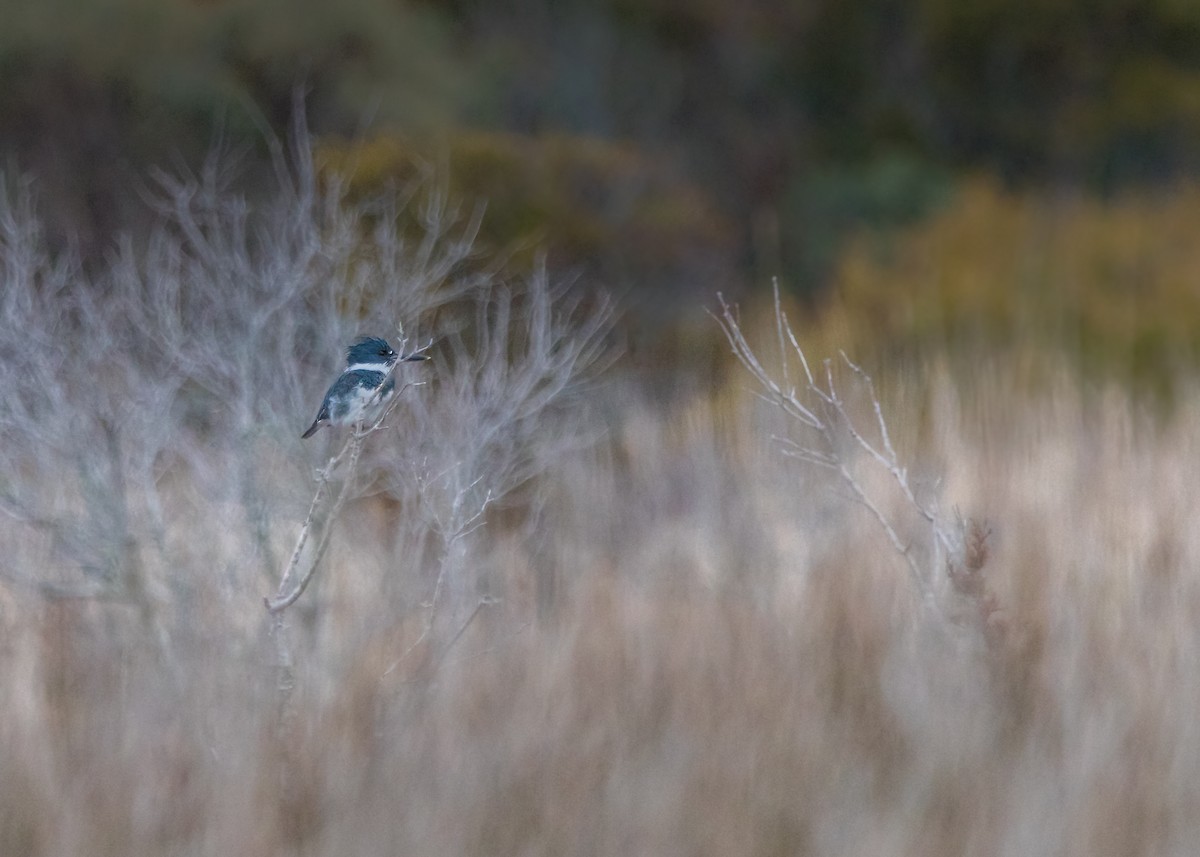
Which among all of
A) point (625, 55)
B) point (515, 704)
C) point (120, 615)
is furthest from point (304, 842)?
point (625, 55)

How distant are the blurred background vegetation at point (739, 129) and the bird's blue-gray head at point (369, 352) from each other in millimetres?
3598

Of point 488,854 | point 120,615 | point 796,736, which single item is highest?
point 120,615

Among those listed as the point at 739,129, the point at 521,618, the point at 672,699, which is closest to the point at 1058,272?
the point at 739,129

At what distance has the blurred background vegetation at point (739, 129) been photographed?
8727mm

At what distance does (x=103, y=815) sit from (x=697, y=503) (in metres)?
1.91

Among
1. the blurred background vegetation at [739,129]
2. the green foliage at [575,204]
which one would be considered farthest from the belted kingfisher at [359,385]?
the blurred background vegetation at [739,129]

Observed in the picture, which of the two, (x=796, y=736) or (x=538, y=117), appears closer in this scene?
(x=796, y=736)

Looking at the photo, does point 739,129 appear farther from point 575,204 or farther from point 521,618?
point 521,618

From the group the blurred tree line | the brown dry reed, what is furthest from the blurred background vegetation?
the brown dry reed

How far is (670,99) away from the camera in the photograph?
13.0 metres

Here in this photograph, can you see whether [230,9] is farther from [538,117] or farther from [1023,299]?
[1023,299]

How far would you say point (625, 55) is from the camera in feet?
42.5

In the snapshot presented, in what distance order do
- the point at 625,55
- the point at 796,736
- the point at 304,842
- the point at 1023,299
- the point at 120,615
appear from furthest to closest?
the point at 625,55
the point at 1023,299
the point at 120,615
the point at 796,736
the point at 304,842

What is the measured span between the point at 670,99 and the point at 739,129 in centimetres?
66
